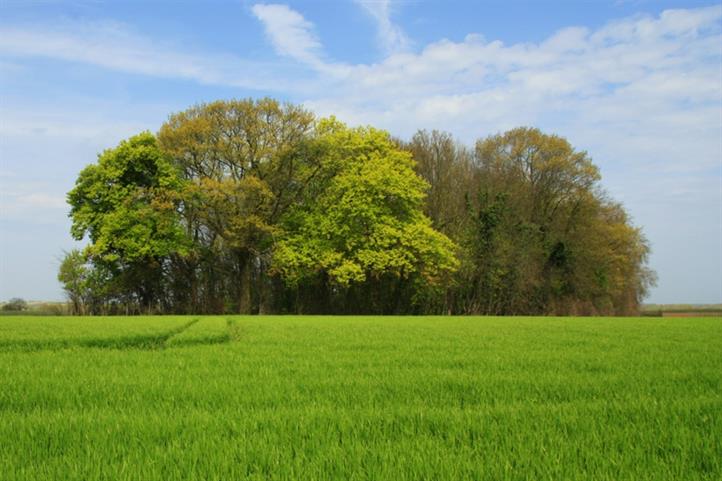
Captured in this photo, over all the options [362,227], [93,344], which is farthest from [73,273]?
[93,344]

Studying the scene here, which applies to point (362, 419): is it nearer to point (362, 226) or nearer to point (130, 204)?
point (362, 226)

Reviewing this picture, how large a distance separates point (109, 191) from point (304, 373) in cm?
4204

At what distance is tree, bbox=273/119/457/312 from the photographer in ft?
141

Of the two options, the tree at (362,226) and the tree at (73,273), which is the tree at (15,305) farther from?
the tree at (362,226)

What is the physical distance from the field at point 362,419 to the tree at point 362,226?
33.1 metres

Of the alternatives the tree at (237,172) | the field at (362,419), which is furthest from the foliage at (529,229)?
the field at (362,419)

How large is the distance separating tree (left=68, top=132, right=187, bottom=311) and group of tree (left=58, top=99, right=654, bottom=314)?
5.1 inches

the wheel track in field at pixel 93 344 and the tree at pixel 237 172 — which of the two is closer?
the wheel track in field at pixel 93 344

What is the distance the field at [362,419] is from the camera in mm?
3584

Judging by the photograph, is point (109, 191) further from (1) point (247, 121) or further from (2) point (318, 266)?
(2) point (318, 266)

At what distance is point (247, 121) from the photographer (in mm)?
45344

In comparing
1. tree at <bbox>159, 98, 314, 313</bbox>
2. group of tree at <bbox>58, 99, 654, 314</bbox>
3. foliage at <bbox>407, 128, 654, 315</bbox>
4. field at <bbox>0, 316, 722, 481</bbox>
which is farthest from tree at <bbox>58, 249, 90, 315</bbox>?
field at <bbox>0, 316, 722, 481</bbox>

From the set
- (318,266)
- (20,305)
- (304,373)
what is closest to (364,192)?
(318,266)

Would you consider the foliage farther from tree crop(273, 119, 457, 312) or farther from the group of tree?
tree crop(273, 119, 457, 312)
